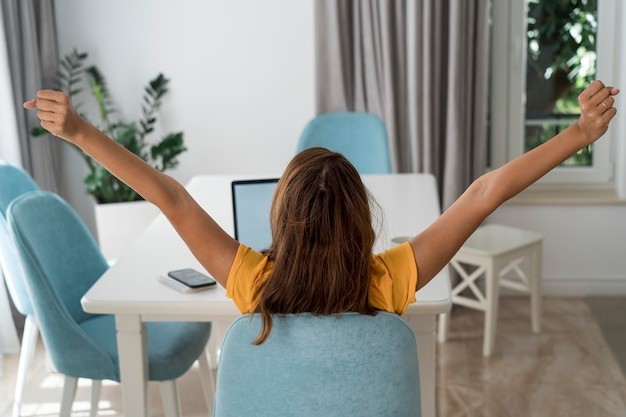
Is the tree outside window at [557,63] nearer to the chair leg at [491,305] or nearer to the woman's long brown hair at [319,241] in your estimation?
the chair leg at [491,305]

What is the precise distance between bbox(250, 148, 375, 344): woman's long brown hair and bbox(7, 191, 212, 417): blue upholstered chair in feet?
3.31

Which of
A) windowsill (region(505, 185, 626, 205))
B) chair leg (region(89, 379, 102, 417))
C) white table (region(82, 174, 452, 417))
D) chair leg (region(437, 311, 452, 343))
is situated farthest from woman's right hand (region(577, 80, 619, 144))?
windowsill (region(505, 185, 626, 205))

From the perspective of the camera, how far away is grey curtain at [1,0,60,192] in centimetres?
380

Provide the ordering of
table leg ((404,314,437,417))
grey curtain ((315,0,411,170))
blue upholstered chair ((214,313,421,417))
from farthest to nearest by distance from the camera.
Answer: grey curtain ((315,0,411,170)) → table leg ((404,314,437,417)) → blue upholstered chair ((214,313,421,417))

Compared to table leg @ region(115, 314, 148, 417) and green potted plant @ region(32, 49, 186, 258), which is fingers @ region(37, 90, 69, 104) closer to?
table leg @ region(115, 314, 148, 417)

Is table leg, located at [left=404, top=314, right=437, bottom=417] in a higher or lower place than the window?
lower

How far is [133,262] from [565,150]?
127cm

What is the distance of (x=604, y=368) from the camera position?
3.28 metres

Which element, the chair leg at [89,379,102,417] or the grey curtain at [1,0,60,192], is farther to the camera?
the grey curtain at [1,0,60,192]

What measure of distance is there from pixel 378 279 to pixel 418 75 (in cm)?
248

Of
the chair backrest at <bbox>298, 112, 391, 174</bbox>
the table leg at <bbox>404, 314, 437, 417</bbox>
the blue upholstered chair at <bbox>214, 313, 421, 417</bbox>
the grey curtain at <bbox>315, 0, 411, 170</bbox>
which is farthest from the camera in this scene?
the grey curtain at <bbox>315, 0, 411, 170</bbox>

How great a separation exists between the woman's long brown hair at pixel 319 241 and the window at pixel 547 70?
284 cm

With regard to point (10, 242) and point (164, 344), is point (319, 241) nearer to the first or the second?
point (164, 344)

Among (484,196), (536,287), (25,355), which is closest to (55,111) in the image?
(484,196)
